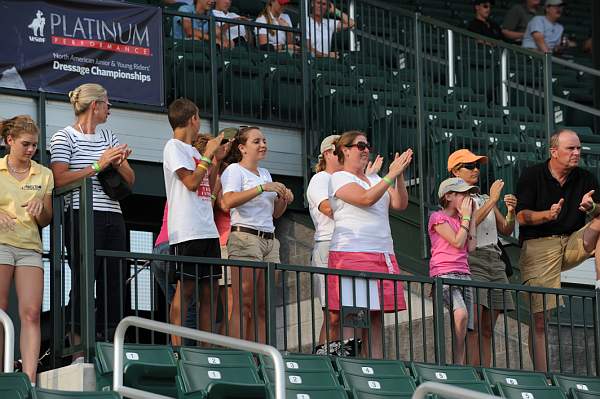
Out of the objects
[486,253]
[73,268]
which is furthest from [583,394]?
[73,268]

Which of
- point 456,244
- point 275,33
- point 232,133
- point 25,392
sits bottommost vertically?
point 25,392

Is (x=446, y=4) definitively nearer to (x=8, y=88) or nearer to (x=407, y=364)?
(x=8, y=88)

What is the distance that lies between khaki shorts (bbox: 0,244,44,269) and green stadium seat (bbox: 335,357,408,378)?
2113mm

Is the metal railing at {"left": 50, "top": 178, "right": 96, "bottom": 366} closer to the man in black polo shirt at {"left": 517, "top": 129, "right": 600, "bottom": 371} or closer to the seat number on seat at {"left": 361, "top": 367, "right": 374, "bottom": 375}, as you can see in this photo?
the seat number on seat at {"left": 361, "top": 367, "right": 374, "bottom": 375}

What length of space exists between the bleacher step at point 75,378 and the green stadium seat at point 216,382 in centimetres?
54

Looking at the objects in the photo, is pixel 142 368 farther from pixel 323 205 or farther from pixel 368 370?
pixel 323 205

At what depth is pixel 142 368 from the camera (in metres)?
10.4

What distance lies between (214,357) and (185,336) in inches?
55.1

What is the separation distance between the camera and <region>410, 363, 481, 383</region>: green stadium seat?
37.8 feet

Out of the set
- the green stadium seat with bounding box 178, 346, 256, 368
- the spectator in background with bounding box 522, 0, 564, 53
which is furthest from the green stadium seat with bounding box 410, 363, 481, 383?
the spectator in background with bounding box 522, 0, 564, 53

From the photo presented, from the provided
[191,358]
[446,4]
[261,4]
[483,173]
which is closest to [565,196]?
[483,173]

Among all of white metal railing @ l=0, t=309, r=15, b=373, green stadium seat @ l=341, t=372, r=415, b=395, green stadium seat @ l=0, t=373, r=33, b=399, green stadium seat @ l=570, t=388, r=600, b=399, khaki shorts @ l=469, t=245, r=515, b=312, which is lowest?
green stadium seat @ l=570, t=388, r=600, b=399

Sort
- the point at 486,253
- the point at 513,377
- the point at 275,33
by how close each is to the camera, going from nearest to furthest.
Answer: the point at 513,377 < the point at 486,253 < the point at 275,33

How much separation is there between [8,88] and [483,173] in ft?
13.8
